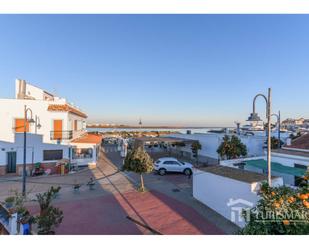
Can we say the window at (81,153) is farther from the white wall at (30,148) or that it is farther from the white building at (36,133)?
the white wall at (30,148)

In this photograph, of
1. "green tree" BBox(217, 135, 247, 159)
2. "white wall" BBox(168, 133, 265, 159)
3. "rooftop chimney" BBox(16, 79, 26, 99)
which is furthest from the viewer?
"white wall" BBox(168, 133, 265, 159)

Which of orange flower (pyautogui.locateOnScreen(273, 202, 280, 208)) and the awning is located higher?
orange flower (pyautogui.locateOnScreen(273, 202, 280, 208))

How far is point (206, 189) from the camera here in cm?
1096

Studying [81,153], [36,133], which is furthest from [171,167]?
[36,133]

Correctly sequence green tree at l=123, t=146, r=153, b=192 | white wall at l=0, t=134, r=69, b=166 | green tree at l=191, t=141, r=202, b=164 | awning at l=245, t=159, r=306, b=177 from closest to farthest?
awning at l=245, t=159, r=306, b=177 < green tree at l=123, t=146, r=153, b=192 < white wall at l=0, t=134, r=69, b=166 < green tree at l=191, t=141, r=202, b=164

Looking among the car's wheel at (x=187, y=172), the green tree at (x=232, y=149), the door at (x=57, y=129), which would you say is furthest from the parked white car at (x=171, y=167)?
the door at (x=57, y=129)

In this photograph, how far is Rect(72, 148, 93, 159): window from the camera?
21047 mm

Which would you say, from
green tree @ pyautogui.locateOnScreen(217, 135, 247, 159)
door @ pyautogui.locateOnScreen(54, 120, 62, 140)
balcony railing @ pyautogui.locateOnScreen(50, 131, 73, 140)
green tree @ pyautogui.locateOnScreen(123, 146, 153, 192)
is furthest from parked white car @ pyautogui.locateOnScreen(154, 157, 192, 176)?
door @ pyautogui.locateOnScreen(54, 120, 62, 140)

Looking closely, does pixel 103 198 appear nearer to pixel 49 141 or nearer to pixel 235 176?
pixel 235 176

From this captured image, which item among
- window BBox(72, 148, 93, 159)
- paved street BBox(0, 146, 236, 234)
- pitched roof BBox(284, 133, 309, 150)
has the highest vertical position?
pitched roof BBox(284, 133, 309, 150)

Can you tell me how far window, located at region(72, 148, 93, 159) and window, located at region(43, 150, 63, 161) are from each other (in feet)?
4.65

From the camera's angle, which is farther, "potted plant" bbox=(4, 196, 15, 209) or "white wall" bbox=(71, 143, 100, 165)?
"white wall" bbox=(71, 143, 100, 165)

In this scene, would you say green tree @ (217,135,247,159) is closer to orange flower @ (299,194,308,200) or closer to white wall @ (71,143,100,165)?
white wall @ (71,143,100,165)
